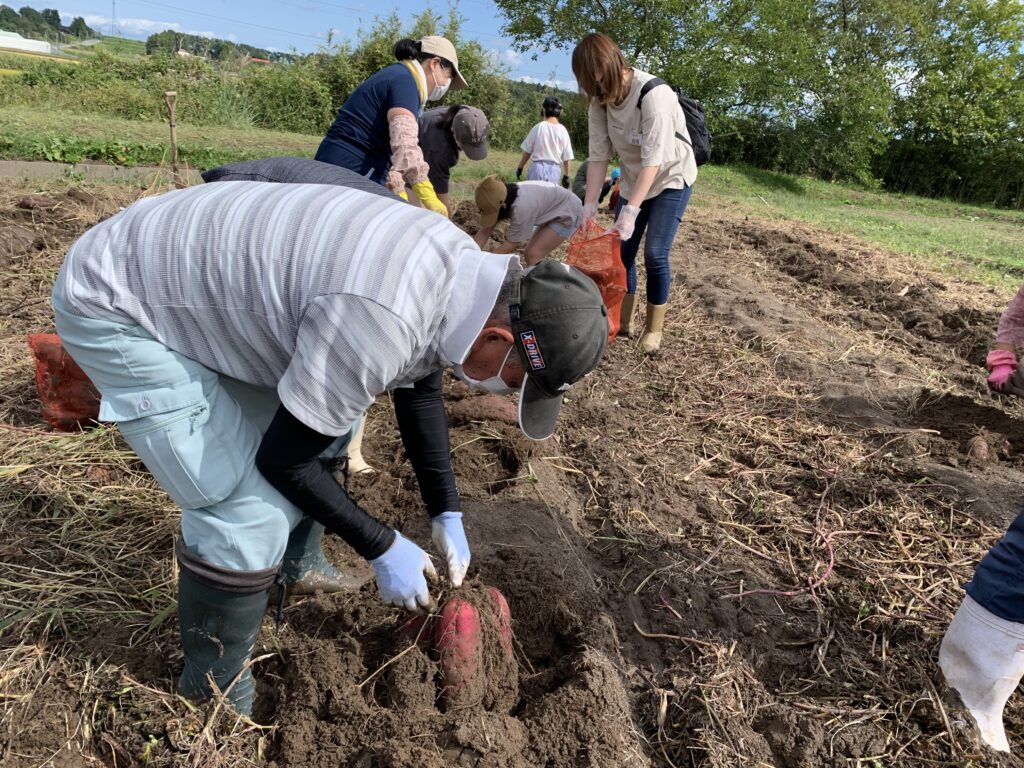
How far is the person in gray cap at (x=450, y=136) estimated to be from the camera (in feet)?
16.2

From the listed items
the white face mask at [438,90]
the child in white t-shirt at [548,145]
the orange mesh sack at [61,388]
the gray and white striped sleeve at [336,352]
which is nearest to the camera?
the gray and white striped sleeve at [336,352]

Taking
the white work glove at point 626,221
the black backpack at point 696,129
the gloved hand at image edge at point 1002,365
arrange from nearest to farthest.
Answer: the gloved hand at image edge at point 1002,365 < the white work glove at point 626,221 < the black backpack at point 696,129

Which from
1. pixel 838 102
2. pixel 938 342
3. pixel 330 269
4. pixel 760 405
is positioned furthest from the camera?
pixel 838 102

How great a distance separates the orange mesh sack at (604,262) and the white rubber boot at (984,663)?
2549 mm

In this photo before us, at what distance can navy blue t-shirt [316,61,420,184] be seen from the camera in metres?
3.51

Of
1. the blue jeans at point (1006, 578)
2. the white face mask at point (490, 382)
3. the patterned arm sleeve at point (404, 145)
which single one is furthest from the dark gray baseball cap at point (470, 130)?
the blue jeans at point (1006, 578)

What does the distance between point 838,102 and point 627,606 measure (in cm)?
2185

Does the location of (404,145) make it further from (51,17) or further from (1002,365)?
(51,17)

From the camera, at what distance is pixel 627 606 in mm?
2371

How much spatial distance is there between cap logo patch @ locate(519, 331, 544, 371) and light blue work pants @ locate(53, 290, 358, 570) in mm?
673

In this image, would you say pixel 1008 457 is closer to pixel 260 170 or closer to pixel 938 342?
pixel 938 342

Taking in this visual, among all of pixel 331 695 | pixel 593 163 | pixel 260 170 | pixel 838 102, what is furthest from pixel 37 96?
pixel 838 102

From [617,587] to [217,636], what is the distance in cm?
137

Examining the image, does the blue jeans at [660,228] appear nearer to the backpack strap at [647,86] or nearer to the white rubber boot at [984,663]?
the backpack strap at [647,86]
